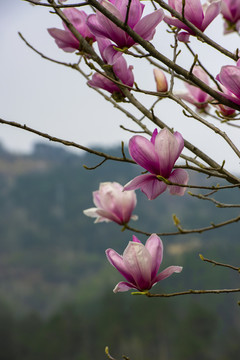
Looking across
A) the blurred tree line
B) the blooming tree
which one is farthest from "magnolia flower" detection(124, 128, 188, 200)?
the blurred tree line

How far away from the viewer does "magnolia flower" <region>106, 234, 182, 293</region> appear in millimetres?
888

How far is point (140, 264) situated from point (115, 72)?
0.37m

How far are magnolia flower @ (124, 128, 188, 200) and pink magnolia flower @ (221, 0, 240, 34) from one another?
50cm

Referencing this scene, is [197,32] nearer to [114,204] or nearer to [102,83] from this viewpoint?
[102,83]

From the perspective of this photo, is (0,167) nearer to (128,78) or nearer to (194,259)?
(194,259)

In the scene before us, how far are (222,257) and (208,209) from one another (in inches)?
856

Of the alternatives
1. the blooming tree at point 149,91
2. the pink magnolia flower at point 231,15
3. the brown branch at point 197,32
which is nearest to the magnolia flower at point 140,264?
the blooming tree at point 149,91

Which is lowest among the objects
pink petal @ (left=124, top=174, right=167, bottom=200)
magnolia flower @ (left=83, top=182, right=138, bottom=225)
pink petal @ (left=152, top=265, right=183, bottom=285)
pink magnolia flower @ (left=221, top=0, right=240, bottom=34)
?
pink petal @ (left=152, top=265, right=183, bottom=285)

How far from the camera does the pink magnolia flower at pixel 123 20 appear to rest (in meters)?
0.83

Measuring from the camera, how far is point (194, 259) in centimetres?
4412

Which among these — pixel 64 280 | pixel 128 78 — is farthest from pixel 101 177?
pixel 128 78

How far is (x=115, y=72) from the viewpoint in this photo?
96 centimetres

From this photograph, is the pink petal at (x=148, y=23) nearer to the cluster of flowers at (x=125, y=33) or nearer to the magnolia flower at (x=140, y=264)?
the cluster of flowers at (x=125, y=33)

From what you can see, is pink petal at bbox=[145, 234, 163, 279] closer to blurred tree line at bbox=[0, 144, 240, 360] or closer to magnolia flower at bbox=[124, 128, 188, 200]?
magnolia flower at bbox=[124, 128, 188, 200]
